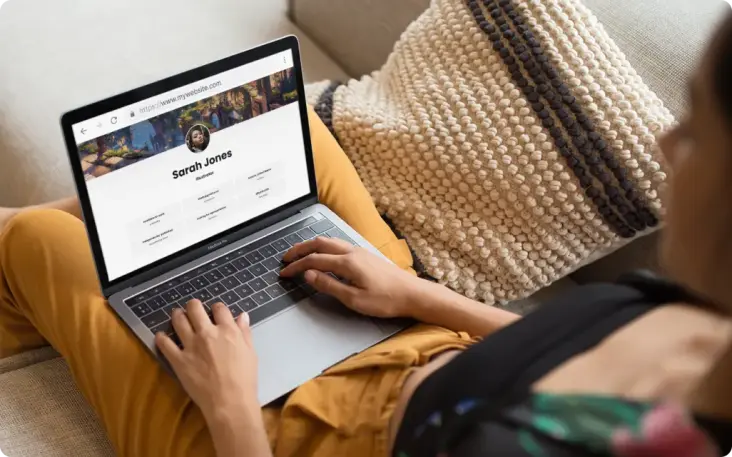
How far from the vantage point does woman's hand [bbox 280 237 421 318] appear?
1.00m

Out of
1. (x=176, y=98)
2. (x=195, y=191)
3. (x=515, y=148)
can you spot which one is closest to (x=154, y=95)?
(x=176, y=98)

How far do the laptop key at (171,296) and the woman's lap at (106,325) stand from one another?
0.06 meters

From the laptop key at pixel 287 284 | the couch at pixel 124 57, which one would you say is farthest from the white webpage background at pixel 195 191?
the couch at pixel 124 57

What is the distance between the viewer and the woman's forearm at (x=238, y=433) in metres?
0.84

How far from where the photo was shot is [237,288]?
104 centimetres

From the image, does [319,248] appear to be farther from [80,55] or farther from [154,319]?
[80,55]

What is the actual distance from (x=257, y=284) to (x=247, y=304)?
0.04 meters

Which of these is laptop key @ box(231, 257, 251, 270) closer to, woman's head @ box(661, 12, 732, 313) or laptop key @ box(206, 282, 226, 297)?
laptop key @ box(206, 282, 226, 297)

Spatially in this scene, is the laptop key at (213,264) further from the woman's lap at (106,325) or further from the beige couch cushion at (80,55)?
the beige couch cushion at (80,55)

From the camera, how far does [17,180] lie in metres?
1.39

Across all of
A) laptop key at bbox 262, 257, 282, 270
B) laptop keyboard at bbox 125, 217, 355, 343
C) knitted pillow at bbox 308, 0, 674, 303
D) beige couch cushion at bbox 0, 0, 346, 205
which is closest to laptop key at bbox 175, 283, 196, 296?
laptop keyboard at bbox 125, 217, 355, 343

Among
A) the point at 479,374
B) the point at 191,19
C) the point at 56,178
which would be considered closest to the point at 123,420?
the point at 479,374

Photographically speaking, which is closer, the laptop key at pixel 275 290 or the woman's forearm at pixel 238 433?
the woman's forearm at pixel 238 433

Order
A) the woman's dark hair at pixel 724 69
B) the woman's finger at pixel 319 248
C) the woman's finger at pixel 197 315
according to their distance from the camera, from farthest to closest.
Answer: the woman's finger at pixel 319 248 < the woman's finger at pixel 197 315 < the woman's dark hair at pixel 724 69
